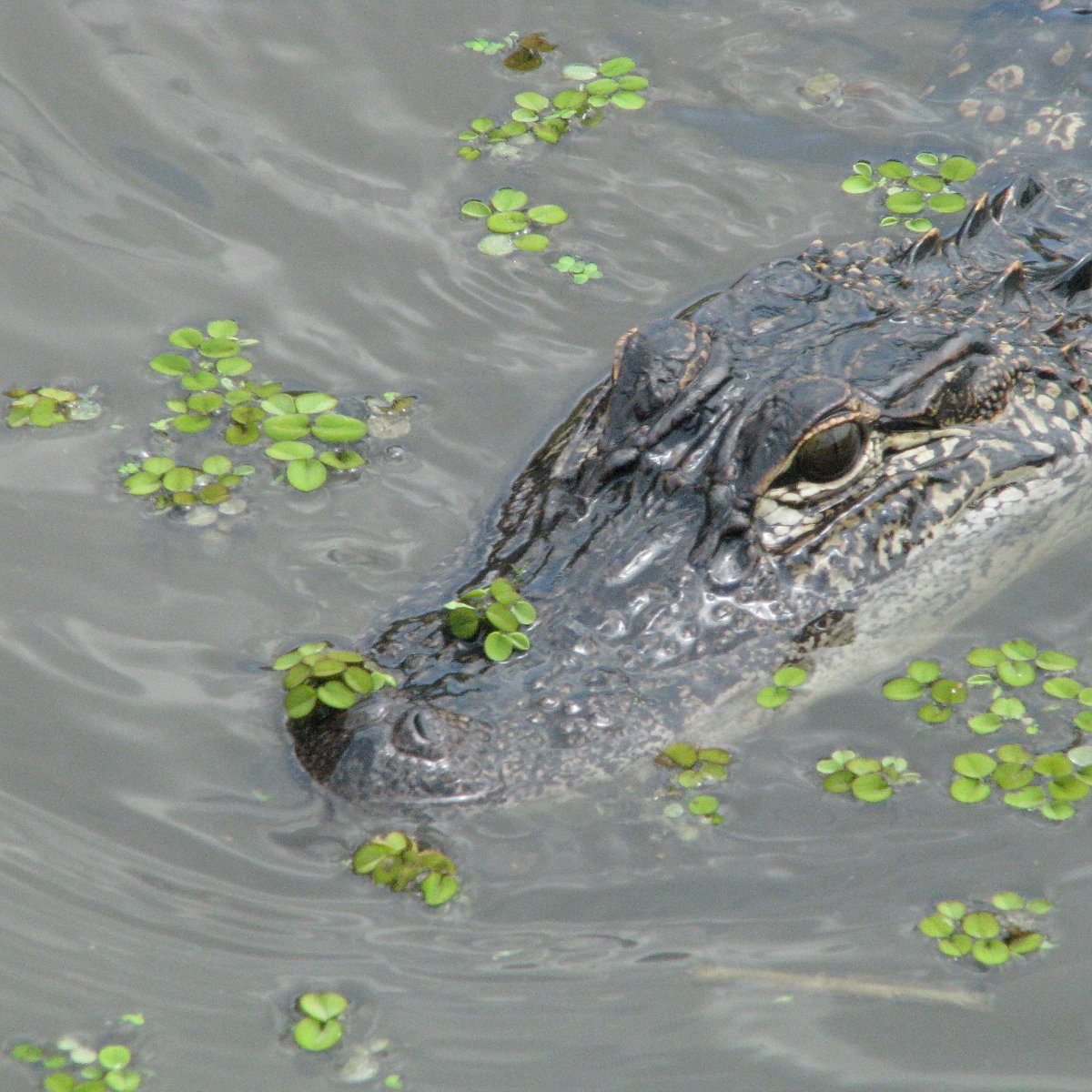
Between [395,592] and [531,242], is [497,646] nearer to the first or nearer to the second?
[395,592]

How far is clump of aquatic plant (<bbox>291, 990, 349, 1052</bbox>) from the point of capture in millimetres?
3609

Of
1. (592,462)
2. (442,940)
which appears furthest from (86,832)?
(592,462)

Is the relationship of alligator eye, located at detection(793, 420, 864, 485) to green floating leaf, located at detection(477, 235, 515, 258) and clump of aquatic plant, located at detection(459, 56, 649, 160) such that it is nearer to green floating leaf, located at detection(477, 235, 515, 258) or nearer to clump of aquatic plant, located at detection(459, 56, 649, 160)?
green floating leaf, located at detection(477, 235, 515, 258)

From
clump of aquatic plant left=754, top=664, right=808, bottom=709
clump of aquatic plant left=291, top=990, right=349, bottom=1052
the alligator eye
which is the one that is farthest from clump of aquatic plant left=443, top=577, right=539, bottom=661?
clump of aquatic plant left=291, top=990, right=349, bottom=1052

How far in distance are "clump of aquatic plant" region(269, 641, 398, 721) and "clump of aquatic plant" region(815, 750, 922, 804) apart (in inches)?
57.2

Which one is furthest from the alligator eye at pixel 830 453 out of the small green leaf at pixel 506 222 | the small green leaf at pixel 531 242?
the small green leaf at pixel 506 222

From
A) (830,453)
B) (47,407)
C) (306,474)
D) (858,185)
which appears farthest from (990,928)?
(858,185)

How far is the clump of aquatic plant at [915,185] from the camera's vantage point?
23.7 ft

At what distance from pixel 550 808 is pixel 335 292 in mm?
3211

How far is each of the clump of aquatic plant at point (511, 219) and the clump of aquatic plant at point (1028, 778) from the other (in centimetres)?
347

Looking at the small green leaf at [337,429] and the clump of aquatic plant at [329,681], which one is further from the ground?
the small green leaf at [337,429]

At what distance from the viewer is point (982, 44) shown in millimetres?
8383

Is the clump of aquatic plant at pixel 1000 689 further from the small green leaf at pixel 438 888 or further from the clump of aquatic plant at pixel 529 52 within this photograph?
the clump of aquatic plant at pixel 529 52

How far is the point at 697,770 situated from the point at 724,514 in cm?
88
